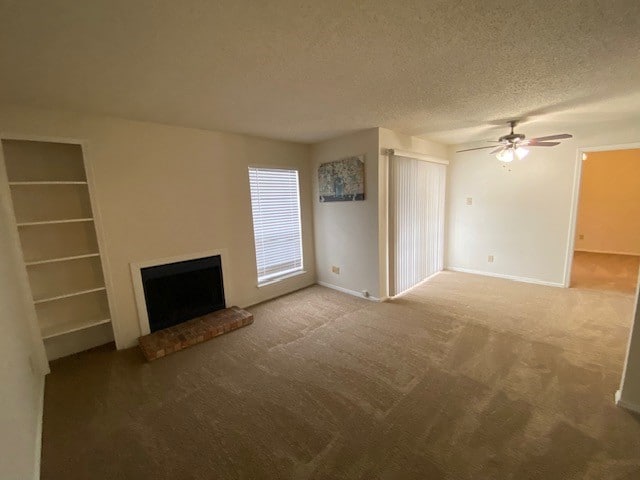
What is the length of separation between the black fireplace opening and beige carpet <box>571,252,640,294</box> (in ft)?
17.5

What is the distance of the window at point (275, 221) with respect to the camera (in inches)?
150

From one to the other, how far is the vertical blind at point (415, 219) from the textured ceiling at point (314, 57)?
4.22 ft

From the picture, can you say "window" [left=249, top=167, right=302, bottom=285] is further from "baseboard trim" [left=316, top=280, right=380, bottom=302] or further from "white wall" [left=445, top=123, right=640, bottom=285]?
"white wall" [left=445, top=123, right=640, bottom=285]

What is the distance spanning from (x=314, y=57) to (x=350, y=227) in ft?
8.26

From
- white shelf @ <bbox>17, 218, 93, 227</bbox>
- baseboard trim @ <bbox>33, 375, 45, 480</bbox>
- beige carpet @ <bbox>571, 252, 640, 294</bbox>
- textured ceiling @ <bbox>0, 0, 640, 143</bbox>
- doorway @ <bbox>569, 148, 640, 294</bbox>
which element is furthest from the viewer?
doorway @ <bbox>569, 148, 640, 294</bbox>

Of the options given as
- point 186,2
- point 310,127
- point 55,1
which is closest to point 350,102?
point 310,127

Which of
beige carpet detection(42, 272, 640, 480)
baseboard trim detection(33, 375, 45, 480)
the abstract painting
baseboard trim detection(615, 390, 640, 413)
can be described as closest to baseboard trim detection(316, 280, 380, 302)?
beige carpet detection(42, 272, 640, 480)

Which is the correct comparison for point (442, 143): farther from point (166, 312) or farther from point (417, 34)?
point (166, 312)

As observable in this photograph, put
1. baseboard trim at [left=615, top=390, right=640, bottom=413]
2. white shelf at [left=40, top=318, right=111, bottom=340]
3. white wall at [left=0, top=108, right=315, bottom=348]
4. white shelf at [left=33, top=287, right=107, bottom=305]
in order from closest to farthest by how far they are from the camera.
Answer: baseboard trim at [left=615, top=390, right=640, bottom=413] → white shelf at [left=33, top=287, right=107, bottom=305] → white shelf at [left=40, top=318, right=111, bottom=340] → white wall at [left=0, top=108, right=315, bottom=348]

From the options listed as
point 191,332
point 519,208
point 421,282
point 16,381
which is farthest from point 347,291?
point 16,381

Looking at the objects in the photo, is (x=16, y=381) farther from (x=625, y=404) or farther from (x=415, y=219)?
(x=415, y=219)

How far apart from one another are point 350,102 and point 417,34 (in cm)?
104

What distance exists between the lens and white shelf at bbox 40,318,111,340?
245 cm

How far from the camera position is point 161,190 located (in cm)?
296
